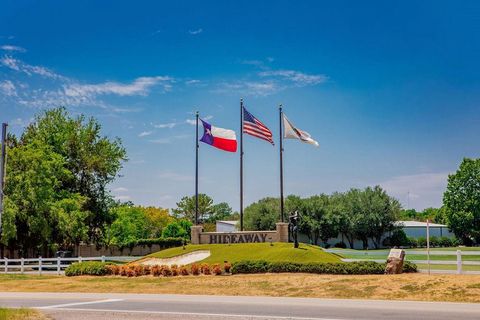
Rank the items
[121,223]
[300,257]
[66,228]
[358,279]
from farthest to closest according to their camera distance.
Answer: [121,223]
[66,228]
[300,257]
[358,279]

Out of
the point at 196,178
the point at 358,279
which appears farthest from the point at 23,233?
the point at 358,279

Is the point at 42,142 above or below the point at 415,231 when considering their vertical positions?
above

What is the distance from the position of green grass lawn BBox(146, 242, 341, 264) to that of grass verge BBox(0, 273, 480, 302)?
381cm

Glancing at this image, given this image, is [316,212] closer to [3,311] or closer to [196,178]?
[196,178]

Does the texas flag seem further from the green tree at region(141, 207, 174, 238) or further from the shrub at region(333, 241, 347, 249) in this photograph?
the green tree at region(141, 207, 174, 238)

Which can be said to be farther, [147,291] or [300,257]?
[300,257]

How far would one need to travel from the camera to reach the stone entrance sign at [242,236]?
35406mm

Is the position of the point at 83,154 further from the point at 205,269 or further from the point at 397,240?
the point at 397,240

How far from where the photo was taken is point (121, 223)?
94312 mm

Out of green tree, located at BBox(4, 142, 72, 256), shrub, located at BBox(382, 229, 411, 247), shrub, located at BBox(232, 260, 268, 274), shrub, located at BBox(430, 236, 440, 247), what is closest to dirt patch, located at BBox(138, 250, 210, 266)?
shrub, located at BBox(232, 260, 268, 274)

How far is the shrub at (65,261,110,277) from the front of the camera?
31562 mm

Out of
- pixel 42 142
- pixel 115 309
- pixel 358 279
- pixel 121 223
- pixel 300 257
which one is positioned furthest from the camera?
pixel 121 223

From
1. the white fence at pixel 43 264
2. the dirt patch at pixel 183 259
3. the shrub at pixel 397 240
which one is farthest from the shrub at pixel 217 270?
the shrub at pixel 397 240

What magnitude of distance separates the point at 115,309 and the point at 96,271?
50.4ft
